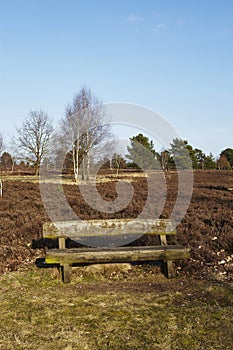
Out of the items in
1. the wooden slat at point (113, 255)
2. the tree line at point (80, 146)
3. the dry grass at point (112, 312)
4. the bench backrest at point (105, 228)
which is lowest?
the dry grass at point (112, 312)

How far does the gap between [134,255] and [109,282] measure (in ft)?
2.07

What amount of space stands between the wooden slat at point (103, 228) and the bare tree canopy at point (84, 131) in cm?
2265

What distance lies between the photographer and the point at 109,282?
564 centimetres

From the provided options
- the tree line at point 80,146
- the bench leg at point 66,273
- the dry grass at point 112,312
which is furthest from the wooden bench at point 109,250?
the tree line at point 80,146

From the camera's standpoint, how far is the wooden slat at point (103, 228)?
20.9 feet

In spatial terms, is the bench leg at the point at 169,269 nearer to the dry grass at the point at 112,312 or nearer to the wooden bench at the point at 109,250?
the wooden bench at the point at 109,250

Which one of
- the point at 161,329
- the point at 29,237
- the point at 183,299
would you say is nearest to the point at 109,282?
the point at 183,299

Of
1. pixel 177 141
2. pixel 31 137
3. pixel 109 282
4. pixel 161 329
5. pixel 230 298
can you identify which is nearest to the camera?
pixel 161 329

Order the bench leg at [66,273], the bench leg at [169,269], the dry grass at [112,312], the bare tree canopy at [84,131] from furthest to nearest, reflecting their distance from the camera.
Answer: the bare tree canopy at [84,131] → the bench leg at [169,269] → the bench leg at [66,273] → the dry grass at [112,312]

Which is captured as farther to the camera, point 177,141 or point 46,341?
point 177,141

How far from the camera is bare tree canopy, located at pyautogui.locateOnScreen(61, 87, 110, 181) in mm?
29656

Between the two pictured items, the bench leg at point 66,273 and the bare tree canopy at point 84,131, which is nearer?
the bench leg at point 66,273

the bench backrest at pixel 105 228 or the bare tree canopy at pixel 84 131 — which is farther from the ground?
the bare tree canopy at pixel 84 131

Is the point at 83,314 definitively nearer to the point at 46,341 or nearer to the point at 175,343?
the point at 46,341
